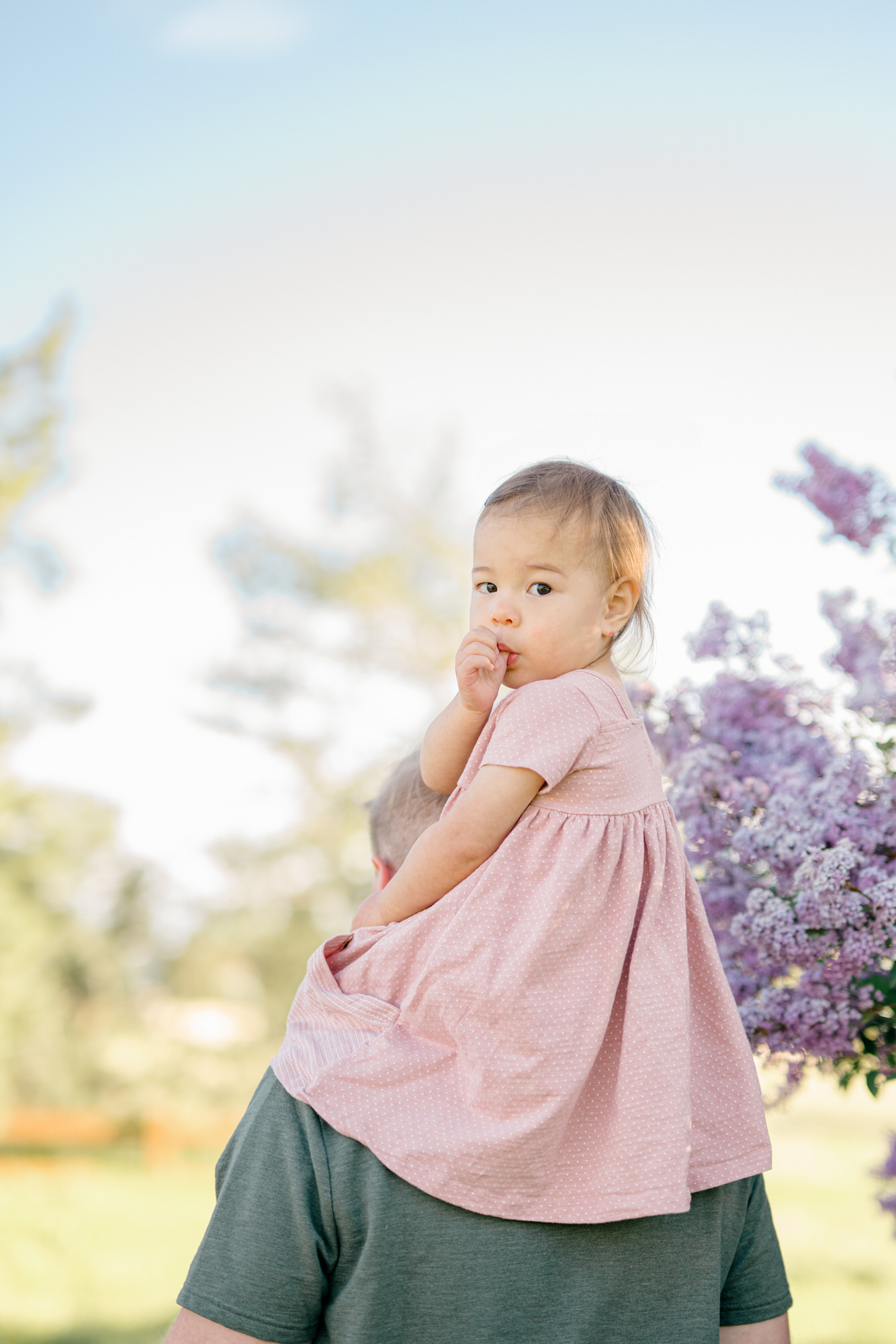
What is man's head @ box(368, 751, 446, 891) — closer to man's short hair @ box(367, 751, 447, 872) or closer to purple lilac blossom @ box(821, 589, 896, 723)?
man's short hair @ box(367, 751, 447, 872)

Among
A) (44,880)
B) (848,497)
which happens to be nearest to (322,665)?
(44,880)

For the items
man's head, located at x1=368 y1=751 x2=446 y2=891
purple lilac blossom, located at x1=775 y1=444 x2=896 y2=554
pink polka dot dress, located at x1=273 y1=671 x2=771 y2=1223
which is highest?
purple lilac blossom, located at x1=775 y1=444 x2=896 y2=554

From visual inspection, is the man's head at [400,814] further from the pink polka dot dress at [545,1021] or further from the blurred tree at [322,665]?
the blurred tree at [322,665]

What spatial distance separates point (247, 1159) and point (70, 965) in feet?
41.0

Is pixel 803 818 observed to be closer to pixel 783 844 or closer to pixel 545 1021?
pixel 783 844

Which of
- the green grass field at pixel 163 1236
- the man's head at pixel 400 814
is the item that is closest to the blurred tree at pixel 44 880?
the green grass field at pixel 163 1236

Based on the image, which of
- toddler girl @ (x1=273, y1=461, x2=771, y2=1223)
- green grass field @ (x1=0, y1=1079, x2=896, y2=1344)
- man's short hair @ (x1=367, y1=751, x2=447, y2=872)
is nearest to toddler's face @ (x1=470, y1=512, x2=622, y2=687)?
toddler girl @ (x1=273, y1=461, x2=771, y2=1223)

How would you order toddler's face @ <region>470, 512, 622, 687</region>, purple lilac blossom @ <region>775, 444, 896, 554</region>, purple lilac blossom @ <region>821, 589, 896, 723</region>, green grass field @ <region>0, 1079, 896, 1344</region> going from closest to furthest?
toddler's face @ <region>470, 512, 622, 687</region> < purple lilac blossom @ <region>821, 589, 896, 723</region> < purple lilac blossom @ <region>775, 444, 896, 554</region> < green grass field @ <region>0, 1079, 896, 1344</region>

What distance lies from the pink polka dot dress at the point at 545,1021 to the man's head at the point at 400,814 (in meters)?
0.38

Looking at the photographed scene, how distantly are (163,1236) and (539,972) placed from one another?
9.03m

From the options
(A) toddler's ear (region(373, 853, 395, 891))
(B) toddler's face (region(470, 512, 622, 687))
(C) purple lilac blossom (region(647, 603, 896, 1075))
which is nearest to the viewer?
(B) toddler's face (region(470, 512, 622, 687))

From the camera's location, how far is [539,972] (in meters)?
1.39

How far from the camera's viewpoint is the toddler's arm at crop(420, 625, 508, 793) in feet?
4.83

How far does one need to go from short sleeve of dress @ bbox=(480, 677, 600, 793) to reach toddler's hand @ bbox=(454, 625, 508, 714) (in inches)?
1.4
